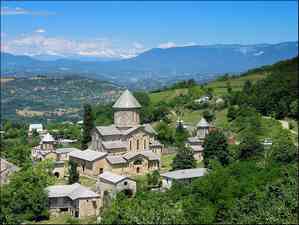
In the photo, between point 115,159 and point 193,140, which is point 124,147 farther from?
point 193,140

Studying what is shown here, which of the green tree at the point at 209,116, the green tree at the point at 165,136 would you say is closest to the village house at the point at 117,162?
the green tree at the point at 165,136

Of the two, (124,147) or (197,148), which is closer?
(124,147)

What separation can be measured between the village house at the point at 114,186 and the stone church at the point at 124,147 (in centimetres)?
395

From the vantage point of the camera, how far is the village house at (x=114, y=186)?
43188 mm

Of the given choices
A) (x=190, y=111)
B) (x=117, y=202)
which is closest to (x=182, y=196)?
(x=117, y=202)

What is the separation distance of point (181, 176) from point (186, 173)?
888mm

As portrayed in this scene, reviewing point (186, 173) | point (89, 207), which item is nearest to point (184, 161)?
point (186, 173)

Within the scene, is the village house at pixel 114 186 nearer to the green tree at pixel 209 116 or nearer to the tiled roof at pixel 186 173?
the tiled roof at pixel 186 173

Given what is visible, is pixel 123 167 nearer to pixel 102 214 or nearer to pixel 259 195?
pixel 102 214

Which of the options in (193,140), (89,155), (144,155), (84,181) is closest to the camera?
(84,181)

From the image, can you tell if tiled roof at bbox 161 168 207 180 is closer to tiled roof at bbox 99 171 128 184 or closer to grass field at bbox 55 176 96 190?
tiled roof at bbox 99 171 128 184

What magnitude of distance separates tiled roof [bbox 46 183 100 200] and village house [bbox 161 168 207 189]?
19.5 ft

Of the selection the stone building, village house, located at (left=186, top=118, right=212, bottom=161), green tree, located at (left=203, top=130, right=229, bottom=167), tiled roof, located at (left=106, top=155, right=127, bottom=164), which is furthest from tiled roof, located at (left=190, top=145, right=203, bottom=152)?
tiled roof, located at (left=106, top=155, right=127, bottom=164)

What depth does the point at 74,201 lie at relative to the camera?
42.2 m
